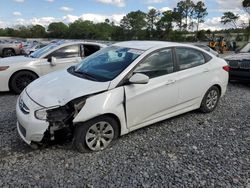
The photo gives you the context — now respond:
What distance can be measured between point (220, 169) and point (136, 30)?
6153 cm

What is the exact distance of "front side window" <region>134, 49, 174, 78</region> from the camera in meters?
4.33

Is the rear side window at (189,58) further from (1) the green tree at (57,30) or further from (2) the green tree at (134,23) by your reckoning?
(1) the green tree at (57,30)

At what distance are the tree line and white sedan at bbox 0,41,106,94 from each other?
152 feet

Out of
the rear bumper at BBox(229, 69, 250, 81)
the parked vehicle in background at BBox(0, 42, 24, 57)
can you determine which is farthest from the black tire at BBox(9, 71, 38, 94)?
the parked vehicle in background at BBox(0, 42, 24, 57)

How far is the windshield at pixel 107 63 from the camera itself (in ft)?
13.8

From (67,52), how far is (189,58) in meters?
3.97

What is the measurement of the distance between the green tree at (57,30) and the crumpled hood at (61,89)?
57.3m

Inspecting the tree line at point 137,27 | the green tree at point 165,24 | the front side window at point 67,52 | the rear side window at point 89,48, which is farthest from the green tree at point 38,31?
the front side window at point 67,52

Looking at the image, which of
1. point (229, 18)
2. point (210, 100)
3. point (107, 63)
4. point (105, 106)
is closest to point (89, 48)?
point (107, 63)

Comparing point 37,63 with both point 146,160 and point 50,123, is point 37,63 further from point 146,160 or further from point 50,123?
point 146,160

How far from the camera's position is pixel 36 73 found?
7227 millimetres

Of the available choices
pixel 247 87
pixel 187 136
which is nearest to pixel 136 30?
pixel 247 87

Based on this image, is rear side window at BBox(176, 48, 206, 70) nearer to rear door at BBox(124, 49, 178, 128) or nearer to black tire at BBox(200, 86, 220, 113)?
rear door at BBox(124, 49, 178, 128)

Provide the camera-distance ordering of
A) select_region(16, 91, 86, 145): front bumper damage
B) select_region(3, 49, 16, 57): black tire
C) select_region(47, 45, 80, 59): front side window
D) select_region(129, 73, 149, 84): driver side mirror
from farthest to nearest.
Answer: select_region(3, 49, 16, 57): black tire < select_region(47, 45, 80, 59): front side window < select_region(129, 73, 149, 84): driver side mirror < select_region(16, 91, 86, 145): front bumper damage
